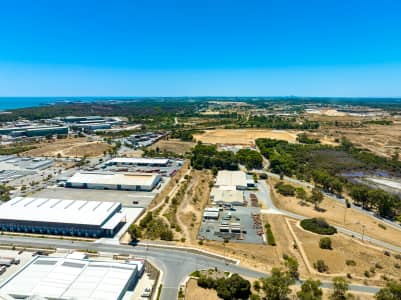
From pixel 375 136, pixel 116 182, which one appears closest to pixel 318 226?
pixel 116 182

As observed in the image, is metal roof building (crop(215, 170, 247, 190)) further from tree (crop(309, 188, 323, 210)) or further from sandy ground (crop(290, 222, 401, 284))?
sandy ground (crop(290, 222, 401, 284))

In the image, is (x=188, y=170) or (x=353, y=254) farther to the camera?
(x=188, y=170)

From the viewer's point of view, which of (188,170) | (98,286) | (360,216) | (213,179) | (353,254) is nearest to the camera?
(98,286)

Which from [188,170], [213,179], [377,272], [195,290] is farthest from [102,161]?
[377,272]

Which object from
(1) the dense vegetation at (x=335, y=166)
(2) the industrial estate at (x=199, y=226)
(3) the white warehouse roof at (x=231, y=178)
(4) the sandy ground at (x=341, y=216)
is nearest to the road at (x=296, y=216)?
(2) the industrial estate at (x=199, y=226)

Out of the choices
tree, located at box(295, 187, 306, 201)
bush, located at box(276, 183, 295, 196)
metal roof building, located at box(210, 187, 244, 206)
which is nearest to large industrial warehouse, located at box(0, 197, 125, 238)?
metal roof building, located at box(210, 187, 244, 206)

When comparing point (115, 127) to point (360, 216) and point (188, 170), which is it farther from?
point (360, 216)
